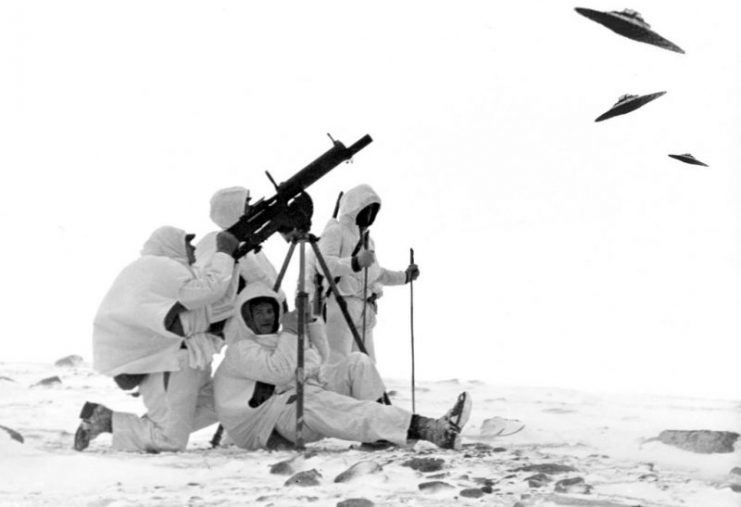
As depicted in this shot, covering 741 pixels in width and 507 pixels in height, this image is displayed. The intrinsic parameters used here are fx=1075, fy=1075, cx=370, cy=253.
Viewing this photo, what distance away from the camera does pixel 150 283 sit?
573 centimetres

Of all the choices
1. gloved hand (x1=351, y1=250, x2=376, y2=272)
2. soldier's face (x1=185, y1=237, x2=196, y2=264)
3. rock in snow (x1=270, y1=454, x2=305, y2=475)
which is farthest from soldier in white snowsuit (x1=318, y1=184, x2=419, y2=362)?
rock in snow (x1=270, y1=454, x2=305, y2=475)

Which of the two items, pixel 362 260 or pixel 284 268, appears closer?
pixel 284 268

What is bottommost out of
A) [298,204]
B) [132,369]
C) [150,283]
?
[132,369]

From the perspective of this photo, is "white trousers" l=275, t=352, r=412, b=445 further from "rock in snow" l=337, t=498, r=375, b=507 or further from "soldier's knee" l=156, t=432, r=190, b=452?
"rock in snow" l=337, t=498, r=375, b=507

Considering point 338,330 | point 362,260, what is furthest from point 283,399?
point 338,330

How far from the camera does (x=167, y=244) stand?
19.5 ft

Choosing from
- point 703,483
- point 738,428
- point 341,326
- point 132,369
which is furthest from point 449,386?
point 703,483

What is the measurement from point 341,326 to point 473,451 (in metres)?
1.96

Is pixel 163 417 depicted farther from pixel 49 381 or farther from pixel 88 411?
pixel 49 381

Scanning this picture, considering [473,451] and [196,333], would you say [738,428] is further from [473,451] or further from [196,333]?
[196,333]

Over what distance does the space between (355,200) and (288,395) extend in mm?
1811

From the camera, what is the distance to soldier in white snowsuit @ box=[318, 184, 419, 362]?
23.3ft

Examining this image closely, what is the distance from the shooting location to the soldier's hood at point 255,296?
233 inches

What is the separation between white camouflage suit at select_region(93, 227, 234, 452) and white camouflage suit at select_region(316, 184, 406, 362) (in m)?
1.40
